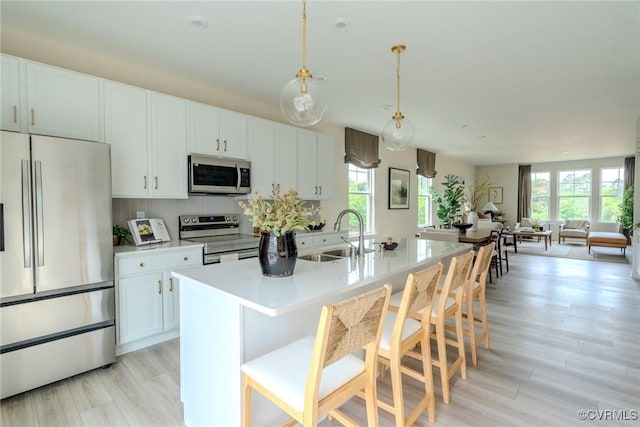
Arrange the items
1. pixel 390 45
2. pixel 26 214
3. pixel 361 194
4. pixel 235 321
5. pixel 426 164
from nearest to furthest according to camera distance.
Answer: pixel 235 321, pixel 26 214, pixel 390 45, pixel 361 194, pixel 426 164

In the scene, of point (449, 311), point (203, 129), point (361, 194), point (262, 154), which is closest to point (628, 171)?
point (361, 194)

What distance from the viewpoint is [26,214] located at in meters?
2.08

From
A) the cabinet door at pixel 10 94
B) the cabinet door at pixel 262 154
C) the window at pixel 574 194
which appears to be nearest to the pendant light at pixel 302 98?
the cabinet door at pixel 262 154

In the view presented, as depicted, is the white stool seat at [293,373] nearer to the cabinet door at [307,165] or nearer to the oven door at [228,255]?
the oven door at [228,255]

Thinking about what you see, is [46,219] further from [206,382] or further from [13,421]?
[206,382]

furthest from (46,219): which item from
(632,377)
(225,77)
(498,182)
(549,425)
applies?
(498,182)

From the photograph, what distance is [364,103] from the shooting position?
4.23 m

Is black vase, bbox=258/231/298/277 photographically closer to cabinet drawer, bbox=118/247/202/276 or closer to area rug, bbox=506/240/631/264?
cabinet drawer, bbox=118/247/202/276

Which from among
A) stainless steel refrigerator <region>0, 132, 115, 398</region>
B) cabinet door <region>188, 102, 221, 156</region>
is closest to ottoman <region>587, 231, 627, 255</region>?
cabinet door <region>188, 102, 221, 156</region>

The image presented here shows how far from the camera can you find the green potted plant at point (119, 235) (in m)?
2.92

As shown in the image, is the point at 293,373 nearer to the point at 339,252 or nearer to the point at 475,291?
the point at 339,252

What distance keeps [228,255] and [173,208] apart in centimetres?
83

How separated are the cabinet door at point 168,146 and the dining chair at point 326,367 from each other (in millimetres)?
2246

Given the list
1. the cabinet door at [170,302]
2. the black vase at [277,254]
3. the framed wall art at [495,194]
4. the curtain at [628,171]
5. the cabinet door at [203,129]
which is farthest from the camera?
the framed wall art at [495,194]
